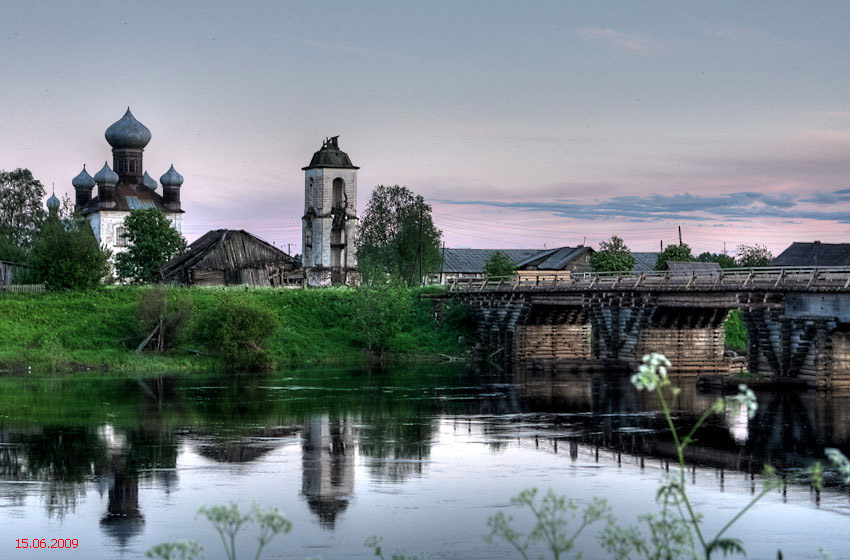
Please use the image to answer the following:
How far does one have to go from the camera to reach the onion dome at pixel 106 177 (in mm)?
125625

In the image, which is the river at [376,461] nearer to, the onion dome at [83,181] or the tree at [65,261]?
the tree at [65,261]

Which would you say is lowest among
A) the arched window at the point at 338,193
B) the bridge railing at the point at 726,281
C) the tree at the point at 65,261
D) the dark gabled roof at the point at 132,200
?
the bridge railing at the point at 726,281

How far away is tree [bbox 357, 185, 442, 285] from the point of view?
4872 inches

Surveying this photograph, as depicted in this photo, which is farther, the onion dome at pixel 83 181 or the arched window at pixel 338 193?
the onion dome at pixel 83 181

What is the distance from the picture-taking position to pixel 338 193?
352ft

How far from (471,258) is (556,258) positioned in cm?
1309

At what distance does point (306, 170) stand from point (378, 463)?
246ft

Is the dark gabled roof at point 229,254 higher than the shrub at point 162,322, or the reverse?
the dark gabled roof at point 229,254

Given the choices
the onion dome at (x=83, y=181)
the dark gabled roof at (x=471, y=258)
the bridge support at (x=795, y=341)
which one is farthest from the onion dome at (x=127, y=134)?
the bridge support at (x=795, y=341)

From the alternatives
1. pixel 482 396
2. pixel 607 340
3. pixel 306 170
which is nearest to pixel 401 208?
pixel 306 170

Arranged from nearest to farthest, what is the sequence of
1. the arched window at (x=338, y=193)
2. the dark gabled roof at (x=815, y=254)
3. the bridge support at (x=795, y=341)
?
the bridge support at (x=795, y=341)
the dark gabled roof at (x=815, y=254)
the arched window at (x=338, y=193)

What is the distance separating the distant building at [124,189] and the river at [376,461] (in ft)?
232

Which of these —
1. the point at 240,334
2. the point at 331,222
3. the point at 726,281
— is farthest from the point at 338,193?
the point at 726,281

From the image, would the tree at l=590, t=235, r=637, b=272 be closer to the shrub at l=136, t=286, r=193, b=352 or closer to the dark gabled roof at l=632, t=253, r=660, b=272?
the dark gabled roof at l=632, t=253, r=660, b=272
